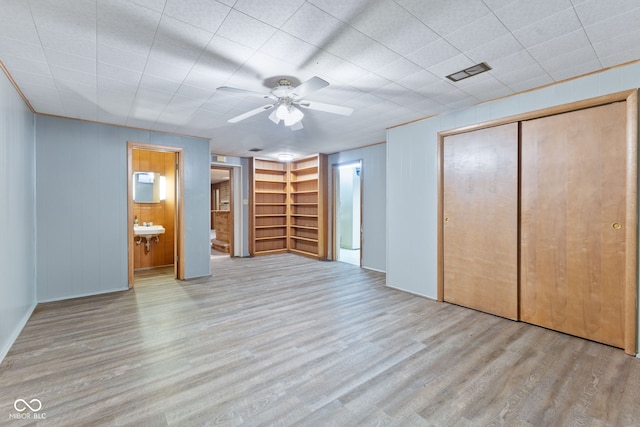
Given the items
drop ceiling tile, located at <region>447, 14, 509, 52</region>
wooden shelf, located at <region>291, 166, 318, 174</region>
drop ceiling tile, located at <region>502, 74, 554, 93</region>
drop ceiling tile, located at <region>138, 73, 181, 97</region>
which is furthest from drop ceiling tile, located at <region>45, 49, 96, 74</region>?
wooden shelf, located at <region>291, 166, 318, 174</region>

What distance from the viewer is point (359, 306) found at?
368 cm

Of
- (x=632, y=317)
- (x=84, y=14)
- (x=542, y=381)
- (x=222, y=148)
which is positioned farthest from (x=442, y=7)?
(x=222, y=148)

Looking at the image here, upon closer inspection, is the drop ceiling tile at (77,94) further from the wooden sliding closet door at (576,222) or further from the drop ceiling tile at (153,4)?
the wooden sliding closet door at (576,222)

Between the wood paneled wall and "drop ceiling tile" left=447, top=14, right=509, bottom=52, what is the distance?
5.46 metres

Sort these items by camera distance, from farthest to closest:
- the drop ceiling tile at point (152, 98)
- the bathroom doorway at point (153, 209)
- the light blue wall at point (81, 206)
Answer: the bathroom doorway at point (153, 209) → the light blue wall at point (81, 206) → the drop ceiling tile at point (152, 98)

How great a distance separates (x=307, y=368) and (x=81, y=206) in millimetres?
3960

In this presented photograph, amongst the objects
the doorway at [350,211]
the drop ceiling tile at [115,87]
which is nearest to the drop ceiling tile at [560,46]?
the drop ceiling tile at [115,87]

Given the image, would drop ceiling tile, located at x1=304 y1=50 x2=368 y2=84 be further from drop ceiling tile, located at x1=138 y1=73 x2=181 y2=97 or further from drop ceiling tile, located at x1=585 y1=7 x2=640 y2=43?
drop ceiling tile, located at x1=585 y1=7 x2=640 y2=43

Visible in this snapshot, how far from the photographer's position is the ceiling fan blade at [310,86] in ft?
7.19

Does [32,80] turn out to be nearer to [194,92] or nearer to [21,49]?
[21,49]

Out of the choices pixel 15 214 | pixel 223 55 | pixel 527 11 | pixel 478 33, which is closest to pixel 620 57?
pixel 527 11

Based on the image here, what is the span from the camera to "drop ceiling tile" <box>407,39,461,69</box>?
222cm

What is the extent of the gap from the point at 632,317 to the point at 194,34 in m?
4.16

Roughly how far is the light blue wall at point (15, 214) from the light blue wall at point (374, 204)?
4957mm
